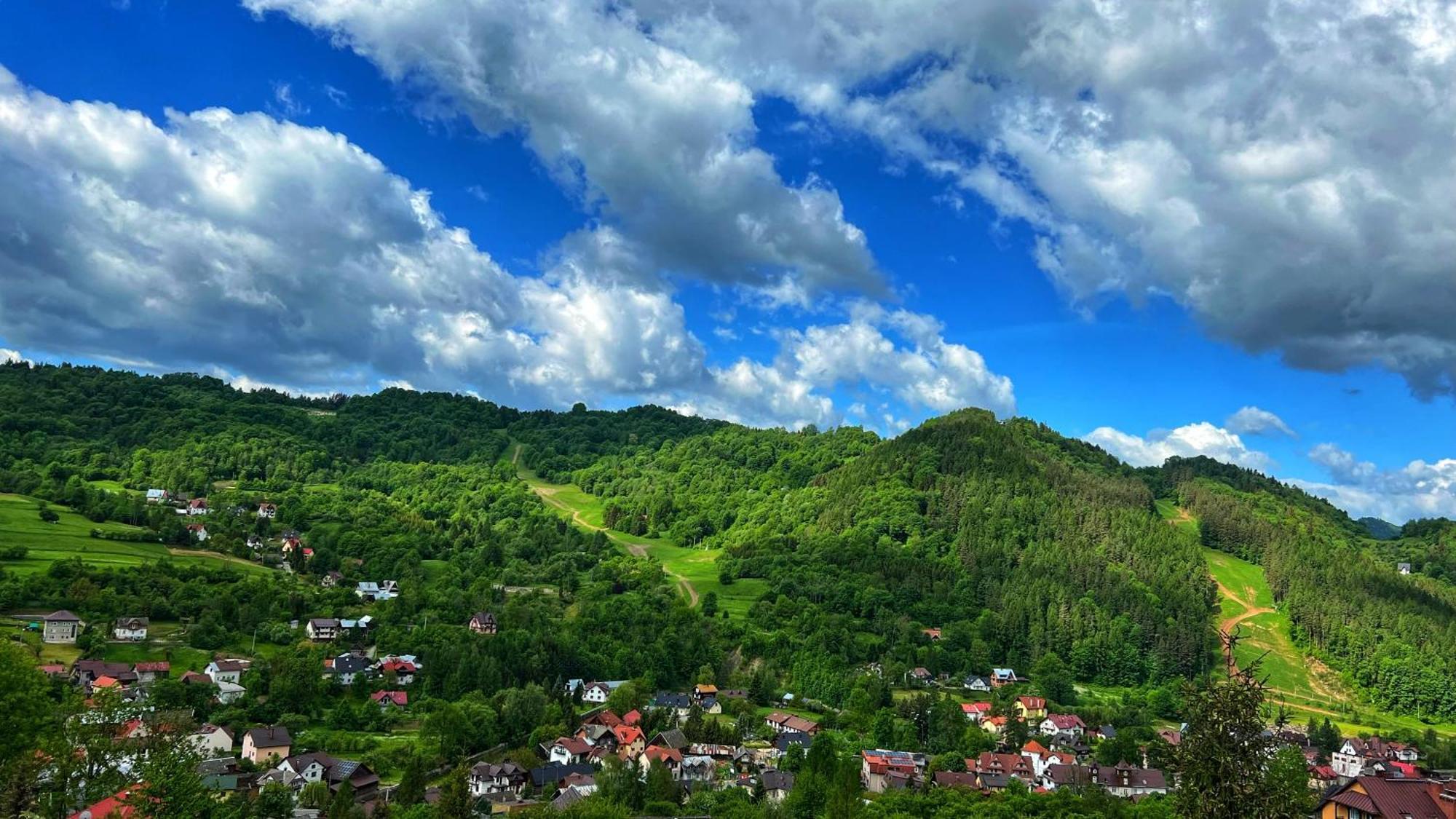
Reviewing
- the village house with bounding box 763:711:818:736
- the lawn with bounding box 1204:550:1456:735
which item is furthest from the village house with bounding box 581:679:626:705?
the lawn with bounding box 1204:550:1456:735

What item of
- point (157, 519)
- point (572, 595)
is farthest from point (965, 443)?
point (157, 519)

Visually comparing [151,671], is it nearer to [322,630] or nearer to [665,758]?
[322,630]

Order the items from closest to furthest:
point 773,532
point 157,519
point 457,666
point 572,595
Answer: point 457,666, point 157,519, point 572,595, point 773,532

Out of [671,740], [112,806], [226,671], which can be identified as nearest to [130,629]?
[226,671]

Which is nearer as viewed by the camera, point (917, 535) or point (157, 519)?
point (157, 519)

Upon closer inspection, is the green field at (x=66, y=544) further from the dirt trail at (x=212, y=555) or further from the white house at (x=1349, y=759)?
the white house at (x=1349, y=759)

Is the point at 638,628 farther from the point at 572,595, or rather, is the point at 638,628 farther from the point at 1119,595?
the point at 1119,595

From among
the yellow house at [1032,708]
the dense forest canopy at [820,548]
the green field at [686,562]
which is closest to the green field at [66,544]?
the dense forest canopy at [820,548]

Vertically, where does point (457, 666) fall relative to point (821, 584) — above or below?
below
